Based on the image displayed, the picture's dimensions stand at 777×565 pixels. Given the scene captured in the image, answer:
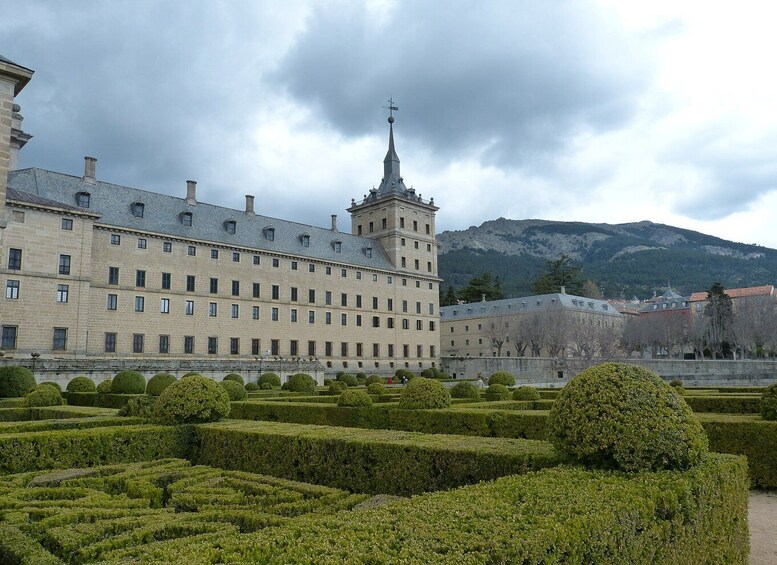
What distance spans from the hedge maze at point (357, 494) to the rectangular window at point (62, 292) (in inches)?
1048

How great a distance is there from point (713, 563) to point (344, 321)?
48.7 meters

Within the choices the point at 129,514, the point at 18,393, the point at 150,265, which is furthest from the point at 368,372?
the point at 129,514

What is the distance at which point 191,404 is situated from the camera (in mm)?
10766

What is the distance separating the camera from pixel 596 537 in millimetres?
4039

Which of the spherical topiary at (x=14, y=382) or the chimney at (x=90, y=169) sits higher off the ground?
the chimney at (x=90, y=169)

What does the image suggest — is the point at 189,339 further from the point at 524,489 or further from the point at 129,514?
the point at 524,489

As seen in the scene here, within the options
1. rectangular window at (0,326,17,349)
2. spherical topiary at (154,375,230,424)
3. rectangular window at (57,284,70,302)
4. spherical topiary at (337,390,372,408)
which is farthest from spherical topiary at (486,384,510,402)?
rectangular window at (0,326,17,349)

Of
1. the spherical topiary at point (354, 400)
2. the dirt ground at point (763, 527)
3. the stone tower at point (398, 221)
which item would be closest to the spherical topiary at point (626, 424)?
the dirt ground at point (763, 527)

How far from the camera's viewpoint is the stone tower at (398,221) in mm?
60219

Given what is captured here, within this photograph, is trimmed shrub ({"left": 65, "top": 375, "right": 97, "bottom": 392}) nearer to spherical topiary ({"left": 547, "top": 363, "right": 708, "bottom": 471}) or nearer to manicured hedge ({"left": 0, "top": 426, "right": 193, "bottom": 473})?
manicured hedge ({"left": 0, "top": 426, "right": 193, "bottom": 473})

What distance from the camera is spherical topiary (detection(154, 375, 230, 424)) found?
10.8 metres

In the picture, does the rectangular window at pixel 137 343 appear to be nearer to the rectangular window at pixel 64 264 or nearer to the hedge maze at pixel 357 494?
the rectangular window at pixel 64 264

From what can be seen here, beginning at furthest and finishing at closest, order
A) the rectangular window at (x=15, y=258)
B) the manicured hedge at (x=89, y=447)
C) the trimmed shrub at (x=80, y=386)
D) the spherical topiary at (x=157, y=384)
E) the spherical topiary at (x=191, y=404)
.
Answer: the rectangular window at (x=15, y=258), the trimmed shrub at (x=80, y=386), the spherical topiary at (x=157, y=384), the spherical topiary at (x=191, y=404), the manicured hedge at (x=89, y=447)

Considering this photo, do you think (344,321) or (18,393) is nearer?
(18,393)
